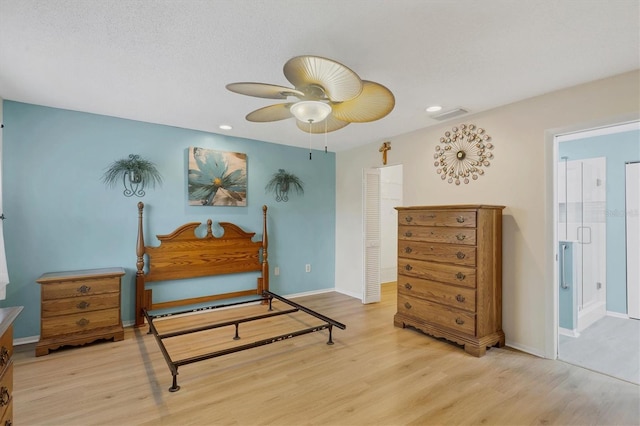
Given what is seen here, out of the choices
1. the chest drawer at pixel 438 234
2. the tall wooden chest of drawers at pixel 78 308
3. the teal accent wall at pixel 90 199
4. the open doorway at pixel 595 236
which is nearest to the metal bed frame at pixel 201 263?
the teal accent wall at pixel 90 199

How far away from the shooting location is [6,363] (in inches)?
50.6

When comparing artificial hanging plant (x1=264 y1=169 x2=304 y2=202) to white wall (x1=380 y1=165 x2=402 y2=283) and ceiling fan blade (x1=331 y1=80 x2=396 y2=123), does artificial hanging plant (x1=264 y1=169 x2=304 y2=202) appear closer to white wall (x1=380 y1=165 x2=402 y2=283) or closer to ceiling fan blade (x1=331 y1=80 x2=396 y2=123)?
white wall (x1=380 y1=165 x2=402 y2=283)

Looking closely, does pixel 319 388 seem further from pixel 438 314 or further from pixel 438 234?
pixel 438 234

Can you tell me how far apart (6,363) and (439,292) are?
10.5 feet

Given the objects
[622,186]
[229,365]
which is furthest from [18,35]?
[622,186]

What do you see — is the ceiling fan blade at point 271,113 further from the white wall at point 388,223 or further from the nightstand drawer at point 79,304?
the white wall at point 388,223

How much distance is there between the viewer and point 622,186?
3809mm

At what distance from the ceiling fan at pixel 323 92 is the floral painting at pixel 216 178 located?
2.03 meters

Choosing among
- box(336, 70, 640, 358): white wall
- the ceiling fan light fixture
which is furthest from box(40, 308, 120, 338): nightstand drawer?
box(336, 70, 640, 358): white wall

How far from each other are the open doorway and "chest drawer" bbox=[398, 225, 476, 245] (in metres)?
1.37

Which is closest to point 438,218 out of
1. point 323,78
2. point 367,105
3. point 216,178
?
point 367,105

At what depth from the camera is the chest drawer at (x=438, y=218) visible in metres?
2.97

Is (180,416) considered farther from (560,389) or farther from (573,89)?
(573,89)

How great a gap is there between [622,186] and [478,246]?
8.31ft
